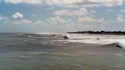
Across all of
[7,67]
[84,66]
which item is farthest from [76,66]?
[7,67]

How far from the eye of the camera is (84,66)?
24.2 m

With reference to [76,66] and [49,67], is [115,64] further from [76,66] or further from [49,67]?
[49,67]

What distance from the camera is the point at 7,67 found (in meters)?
23.6

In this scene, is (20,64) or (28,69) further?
(20,64)

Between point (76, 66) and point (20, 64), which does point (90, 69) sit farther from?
point (20, 64)

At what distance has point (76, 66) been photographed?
24172mm

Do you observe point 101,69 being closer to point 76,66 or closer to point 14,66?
point 76,66

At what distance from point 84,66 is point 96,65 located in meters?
1.10

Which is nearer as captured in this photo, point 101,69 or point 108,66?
point 101,69

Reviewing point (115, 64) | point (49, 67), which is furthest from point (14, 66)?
point (115, 64)

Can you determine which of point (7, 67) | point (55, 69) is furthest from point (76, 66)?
point (7, 67)

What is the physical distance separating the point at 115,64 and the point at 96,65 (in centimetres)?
162

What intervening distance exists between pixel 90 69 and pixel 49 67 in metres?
3.28

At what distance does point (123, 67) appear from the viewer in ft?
76.2
